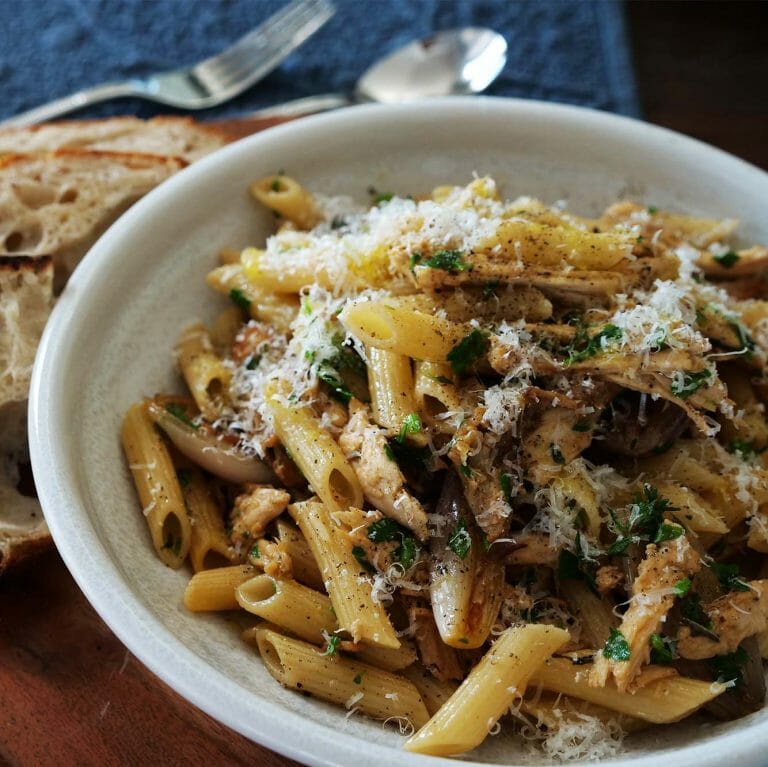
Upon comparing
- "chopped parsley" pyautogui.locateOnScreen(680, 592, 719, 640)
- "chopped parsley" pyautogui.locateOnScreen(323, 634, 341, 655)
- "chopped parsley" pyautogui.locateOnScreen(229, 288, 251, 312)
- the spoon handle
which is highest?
"chopped parsley" pyautogui.locateOnScreen(229, 288, 251, 312)

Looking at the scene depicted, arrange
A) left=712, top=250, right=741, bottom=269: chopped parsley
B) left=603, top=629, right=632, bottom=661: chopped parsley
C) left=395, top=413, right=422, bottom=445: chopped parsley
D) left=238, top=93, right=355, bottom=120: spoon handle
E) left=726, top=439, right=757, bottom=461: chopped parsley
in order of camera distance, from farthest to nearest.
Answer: left=238, top=93, right=355, bottom=120: spoon handle → left=712, top=250, right=741, bottom=269: chopped parsley → left=726, top=439, right=757, bottom=461: chopped parsley → left=395, top=413, right=422, bottom=445: chopped parsley → left=603, top=629, right=632, bottom=661: chopped parsley

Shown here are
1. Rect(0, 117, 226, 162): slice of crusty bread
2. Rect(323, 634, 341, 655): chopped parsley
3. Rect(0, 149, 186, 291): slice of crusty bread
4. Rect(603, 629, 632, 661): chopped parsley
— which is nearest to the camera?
Rect(603, 629, 632, 661): chopped parsley

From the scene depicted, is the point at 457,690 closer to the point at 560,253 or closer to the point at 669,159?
the point at 560,253

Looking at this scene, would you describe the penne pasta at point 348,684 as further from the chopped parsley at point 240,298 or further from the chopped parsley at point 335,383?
the chopped parsley at point 240,298

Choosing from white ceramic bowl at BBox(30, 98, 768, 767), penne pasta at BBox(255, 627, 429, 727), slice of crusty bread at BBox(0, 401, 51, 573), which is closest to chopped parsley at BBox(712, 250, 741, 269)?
white ceramic bowl at BBox(30, 98, 768, 767)

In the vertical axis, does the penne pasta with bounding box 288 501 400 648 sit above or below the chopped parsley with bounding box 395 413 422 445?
below

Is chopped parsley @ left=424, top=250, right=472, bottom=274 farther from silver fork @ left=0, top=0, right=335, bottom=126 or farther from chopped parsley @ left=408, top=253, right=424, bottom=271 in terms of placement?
silver fork @ left=0, top=0, right=335, bottom=126

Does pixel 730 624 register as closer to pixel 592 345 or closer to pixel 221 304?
pixel 592 345

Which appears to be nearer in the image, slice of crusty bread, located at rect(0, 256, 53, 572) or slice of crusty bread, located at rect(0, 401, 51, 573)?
slice of crusty bread, located at rect(0, 401, 51, 573)
